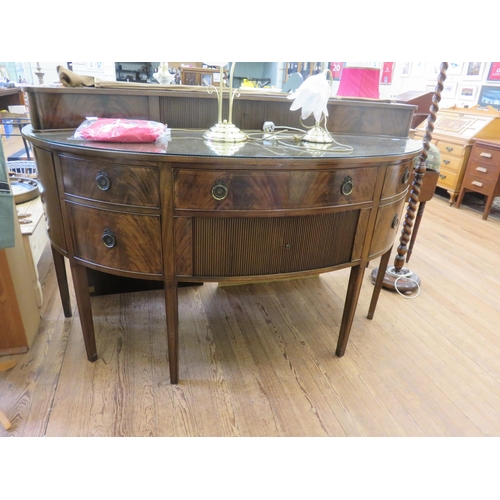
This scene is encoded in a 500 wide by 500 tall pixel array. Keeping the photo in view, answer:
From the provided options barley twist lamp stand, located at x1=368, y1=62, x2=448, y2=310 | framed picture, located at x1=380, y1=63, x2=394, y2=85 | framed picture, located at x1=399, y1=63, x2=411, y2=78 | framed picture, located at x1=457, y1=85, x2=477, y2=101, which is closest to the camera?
barley twist lamp stand, located at x1=368, y1=62, x2=448, y2=310

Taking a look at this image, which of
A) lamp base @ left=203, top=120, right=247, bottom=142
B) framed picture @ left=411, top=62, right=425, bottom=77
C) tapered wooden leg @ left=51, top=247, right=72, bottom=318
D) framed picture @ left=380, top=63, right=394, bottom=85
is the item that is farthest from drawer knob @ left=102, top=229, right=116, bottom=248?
framed picture @ left=380, top=63, right=394, bottom=85

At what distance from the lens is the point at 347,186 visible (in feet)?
3.84

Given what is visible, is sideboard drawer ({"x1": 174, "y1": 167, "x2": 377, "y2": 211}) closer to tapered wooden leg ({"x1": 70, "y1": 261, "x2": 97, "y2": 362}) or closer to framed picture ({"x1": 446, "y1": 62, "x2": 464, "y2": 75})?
tapered wooden leg ({"x1": 70, "y1": 261, "x2": 97, "y2": 362})

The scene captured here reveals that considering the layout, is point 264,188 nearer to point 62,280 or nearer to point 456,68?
point 62,280

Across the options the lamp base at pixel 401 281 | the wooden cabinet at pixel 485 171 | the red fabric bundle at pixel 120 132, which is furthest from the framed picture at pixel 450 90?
the red fabric bundle at pixel 120 132

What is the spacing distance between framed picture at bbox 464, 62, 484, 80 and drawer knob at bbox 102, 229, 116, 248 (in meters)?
4.23

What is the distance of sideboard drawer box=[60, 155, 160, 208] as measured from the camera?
1.04 m

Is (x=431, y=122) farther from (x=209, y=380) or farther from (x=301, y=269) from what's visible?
(x=209, y=380)

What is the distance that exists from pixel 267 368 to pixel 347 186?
31.6 inches

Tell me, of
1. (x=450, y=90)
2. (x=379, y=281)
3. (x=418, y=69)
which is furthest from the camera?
(x=418, y=69)

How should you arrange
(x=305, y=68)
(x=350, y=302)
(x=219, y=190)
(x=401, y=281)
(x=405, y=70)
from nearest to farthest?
1. (x=219, y=190)
2. (x=350, y=302)
3. (x=401, y=281)
4. (x=405, y=70)
5. (x=305, y=68)

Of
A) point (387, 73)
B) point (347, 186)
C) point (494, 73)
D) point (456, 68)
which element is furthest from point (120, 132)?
point (387, 73)

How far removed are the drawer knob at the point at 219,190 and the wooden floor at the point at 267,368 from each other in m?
0.75
